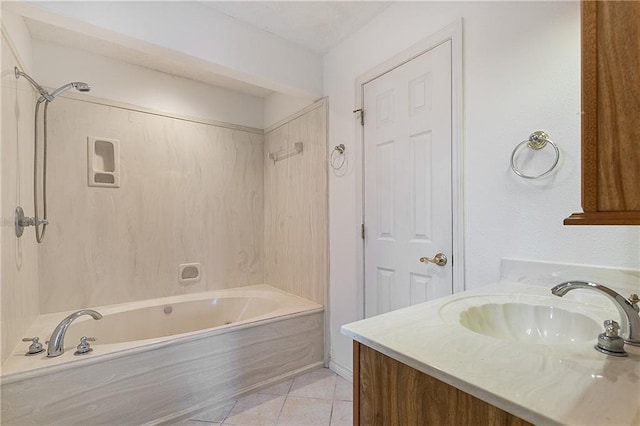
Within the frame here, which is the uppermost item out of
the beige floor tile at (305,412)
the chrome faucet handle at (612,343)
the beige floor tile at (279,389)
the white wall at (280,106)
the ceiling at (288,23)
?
the ceiling at (288,23)

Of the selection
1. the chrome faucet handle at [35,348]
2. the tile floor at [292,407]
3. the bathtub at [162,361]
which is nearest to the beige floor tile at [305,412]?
the tile floor at [292,407]

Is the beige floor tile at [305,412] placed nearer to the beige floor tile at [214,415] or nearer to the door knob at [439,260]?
the beige floor tile at [214,415]

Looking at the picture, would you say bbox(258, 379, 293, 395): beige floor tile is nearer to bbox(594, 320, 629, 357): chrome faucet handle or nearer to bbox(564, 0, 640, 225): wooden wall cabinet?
bbox(594, 320, 629, 357): chrome faucet handle

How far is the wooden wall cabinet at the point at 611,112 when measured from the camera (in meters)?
0.48

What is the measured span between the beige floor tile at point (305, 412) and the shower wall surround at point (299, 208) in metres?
0.69

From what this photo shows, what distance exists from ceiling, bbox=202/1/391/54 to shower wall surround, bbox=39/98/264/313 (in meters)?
1.19

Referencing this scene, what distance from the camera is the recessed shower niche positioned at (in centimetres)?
229

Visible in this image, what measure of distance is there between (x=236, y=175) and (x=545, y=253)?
8.55 feet

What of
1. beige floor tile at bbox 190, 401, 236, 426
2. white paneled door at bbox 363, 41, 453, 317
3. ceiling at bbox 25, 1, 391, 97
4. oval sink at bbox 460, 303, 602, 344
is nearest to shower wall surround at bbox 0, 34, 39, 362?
ceiling at bbox 25, 1, 391, 97

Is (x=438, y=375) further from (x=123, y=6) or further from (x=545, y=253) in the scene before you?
(x=123, y=6)

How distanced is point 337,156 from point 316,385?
5.44 ft

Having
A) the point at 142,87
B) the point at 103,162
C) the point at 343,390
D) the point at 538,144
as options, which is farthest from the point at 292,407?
the point at 142,87

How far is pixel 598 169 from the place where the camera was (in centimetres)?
51

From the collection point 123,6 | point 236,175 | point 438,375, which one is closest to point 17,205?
point 123,6
